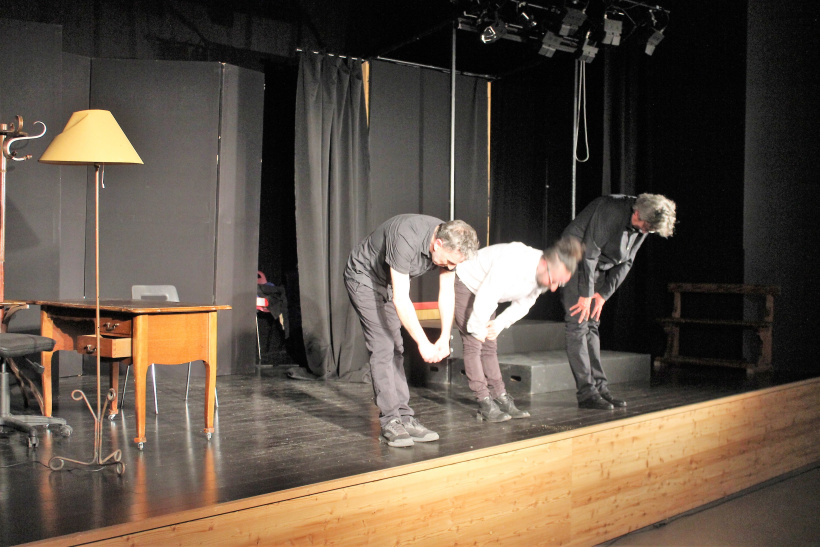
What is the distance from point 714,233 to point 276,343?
Answer: 156 inches

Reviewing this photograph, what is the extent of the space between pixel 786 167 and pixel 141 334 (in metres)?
5.49

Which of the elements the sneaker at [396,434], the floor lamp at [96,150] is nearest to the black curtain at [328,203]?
the sneaker at [396,434]

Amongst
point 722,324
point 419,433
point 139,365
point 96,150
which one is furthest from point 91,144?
point 722,324

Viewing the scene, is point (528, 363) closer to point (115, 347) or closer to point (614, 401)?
point (614, 401)

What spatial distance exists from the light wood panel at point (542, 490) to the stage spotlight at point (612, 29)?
2.90 metres

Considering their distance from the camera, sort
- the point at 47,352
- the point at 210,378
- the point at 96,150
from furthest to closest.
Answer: the point at 47,352
the point at 210,378
the point at 96,150

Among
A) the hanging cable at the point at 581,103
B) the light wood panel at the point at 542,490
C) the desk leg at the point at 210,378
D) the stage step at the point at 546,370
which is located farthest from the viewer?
the hanging cable at the point at 581,103

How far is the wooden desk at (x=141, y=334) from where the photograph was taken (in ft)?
10.8

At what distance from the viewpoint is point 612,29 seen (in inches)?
223

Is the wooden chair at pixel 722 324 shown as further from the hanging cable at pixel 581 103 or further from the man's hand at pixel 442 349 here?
the man's hand at pixel 442 349

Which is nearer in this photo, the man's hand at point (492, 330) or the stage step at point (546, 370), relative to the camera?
the man's hand at point (492, 330)

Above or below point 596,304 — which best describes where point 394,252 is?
above

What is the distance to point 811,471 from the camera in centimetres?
505

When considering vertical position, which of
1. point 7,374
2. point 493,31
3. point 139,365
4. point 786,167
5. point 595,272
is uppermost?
point 493,31
